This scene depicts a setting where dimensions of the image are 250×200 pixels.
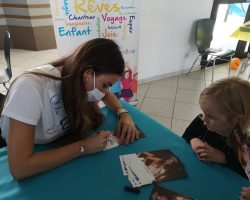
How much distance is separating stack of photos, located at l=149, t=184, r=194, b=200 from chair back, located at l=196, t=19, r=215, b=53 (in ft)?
10.3

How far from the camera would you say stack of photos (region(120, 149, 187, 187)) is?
83cm

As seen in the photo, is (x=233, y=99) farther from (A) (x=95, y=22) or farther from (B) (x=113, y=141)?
(A) (x=95, y=22)

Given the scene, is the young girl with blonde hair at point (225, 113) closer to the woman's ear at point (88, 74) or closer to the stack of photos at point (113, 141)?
the stack of photos at point (113, 141)

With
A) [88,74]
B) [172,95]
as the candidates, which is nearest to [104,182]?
[88,74]

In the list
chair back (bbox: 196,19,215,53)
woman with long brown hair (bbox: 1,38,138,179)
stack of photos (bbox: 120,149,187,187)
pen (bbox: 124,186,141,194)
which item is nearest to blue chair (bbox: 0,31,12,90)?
woman with long brown hair (bbox: 1,38,138,179)

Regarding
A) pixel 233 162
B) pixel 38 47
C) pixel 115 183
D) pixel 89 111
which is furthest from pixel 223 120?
pixel 38 47

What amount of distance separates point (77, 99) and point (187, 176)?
1.81 ft

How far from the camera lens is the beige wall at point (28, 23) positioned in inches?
173

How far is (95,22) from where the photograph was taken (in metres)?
2.21

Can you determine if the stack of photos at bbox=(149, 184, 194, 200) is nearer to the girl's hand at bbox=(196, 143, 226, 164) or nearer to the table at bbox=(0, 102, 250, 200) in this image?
the table at bbox=(0, 102, 250, 200)

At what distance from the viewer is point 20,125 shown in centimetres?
77

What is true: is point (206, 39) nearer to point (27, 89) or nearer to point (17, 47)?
point (27, 89)

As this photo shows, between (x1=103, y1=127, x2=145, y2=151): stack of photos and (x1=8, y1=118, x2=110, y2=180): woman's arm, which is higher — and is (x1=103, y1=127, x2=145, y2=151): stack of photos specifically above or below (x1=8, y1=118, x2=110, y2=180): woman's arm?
below

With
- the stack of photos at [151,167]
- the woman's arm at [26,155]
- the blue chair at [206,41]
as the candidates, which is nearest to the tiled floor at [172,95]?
the blue chair at [206,41]
